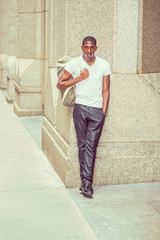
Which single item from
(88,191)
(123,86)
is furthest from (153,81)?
(88,191)

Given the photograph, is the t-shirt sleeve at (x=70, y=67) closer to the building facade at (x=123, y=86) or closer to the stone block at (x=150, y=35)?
the building facade at (x=123, y=86)

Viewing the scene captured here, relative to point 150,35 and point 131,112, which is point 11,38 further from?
point 131,112

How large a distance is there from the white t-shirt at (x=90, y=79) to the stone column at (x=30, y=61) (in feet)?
24.1

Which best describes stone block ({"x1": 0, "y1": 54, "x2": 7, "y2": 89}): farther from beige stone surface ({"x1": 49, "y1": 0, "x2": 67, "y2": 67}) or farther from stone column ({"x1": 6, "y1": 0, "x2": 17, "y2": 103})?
beige stone surface ({"x1": 49, "y1": 0, "x2": 67, "y2": 67})

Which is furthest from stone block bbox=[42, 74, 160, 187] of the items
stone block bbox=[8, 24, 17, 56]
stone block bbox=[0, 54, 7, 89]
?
stone block bbox=[0, 54, 7, 89]

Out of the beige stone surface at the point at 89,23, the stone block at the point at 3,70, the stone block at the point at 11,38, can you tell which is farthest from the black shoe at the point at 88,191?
the stone block at the point at 3,70

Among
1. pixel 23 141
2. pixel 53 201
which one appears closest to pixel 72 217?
pixel 53 201

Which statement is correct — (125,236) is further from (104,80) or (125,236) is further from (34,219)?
(104,80)

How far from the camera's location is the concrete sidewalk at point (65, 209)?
4.33 metres

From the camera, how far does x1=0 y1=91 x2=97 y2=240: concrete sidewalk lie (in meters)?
4.32

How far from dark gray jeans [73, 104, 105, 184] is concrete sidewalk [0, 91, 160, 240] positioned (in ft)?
1.17

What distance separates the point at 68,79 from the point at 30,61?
753 cm

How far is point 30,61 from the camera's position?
1275cm

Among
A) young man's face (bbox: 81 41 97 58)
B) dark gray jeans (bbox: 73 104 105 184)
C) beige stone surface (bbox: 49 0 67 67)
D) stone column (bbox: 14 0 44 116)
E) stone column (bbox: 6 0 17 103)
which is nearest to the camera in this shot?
young man's face (bbox: 81 41 97 58)
